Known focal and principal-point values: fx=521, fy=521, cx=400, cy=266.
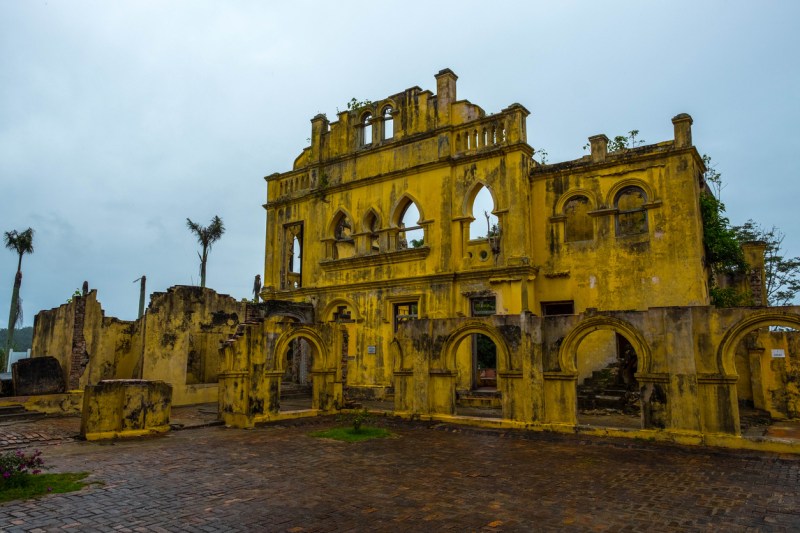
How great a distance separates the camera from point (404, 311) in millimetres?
20688

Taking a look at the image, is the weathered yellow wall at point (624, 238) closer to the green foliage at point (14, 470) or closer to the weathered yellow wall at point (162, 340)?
the weathered yellow wall at point (162, 340)

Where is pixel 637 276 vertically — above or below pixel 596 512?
above

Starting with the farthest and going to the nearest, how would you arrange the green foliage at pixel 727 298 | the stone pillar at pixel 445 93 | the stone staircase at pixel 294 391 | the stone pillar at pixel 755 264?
the stone staircase at pixel 294 391, the stone pillar at pixel 445 93, the stone pillar at pixel 755 264, the green foliage at pixel 727 298

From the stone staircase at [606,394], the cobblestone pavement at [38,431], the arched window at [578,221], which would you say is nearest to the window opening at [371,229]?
the arched window at [578,221]

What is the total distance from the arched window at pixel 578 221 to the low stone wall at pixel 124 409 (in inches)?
512

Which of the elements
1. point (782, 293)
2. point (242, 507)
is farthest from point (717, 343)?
point (782, 293)

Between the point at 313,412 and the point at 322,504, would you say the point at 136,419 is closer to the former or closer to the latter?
the point at 313,412

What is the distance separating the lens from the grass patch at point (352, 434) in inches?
440

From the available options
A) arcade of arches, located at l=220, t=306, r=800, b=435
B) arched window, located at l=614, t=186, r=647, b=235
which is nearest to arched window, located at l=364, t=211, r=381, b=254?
arcade of arches, located at l=220, t=306, r=800, b=435

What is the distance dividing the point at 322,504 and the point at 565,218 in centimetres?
1316

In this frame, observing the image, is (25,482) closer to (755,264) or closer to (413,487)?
(413,487)

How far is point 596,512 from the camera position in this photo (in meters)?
6.04

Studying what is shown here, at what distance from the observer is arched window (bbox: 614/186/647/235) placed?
53.3 ft

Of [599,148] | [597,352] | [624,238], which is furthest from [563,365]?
[599,148]
